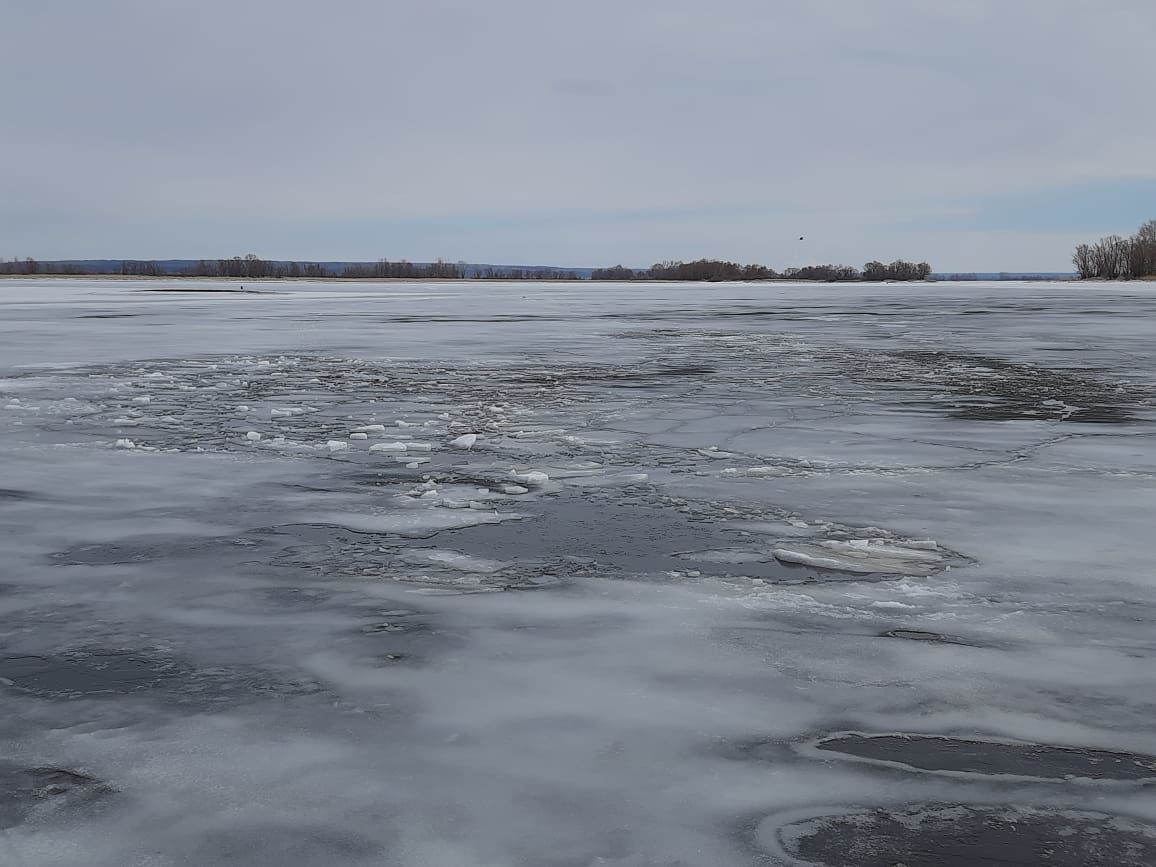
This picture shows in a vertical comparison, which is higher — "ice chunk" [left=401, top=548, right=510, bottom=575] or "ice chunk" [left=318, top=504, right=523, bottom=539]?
"ice chunk" [left=318, top=504, right=523, bottom=539]

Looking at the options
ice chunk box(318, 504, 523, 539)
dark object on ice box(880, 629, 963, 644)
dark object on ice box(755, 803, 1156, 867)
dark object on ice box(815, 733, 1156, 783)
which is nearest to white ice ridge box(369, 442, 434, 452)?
ice chunk box(318, 504, 523, 539)

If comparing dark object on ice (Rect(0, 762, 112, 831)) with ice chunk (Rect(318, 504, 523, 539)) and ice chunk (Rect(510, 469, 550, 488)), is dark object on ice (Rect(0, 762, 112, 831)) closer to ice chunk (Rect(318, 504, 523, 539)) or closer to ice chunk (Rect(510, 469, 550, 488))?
ice chunk (Rect(318, 504, 523, 539))

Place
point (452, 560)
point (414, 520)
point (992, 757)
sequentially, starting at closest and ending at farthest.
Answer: point (992, 757) < point (452, 560) < point (414, 520)

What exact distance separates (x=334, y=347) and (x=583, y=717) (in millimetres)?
11263

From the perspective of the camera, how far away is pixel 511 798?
1.94 metres

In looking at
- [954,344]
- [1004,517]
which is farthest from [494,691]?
[954,344]

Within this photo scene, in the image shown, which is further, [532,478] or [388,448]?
[388,448]

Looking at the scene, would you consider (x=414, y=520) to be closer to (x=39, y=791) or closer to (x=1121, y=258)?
(x=39, y=791)

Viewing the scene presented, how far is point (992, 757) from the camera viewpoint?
6.87 ft

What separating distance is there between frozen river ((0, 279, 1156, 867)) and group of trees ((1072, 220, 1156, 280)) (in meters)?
86.7

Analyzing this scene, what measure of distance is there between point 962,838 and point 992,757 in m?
0.34

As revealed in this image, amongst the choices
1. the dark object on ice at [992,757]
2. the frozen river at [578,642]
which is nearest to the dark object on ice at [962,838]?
the frozen river at [578,642]

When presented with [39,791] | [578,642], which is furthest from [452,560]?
[39,791]

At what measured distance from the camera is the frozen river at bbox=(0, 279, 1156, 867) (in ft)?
6.10
